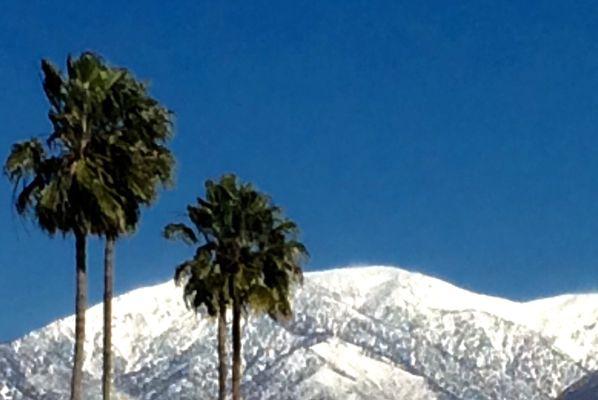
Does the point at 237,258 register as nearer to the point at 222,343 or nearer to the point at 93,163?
the point at 222,343

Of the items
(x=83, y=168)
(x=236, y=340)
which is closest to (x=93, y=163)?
(x=83, y=168)

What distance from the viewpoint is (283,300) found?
74938 mm

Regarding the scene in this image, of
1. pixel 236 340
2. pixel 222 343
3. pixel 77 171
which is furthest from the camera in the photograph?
pixel 222 343

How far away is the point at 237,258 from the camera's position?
75.5 metres

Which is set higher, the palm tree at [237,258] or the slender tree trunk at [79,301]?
the palm tree at [237,258]

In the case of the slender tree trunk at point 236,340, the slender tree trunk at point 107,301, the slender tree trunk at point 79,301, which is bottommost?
the slender tree trunk at point 79,301

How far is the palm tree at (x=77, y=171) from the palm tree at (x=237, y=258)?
17.9m

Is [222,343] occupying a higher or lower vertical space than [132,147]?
higher

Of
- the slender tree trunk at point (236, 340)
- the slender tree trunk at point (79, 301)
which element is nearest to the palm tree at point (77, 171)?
the slender tree trunk at point (79, 301)

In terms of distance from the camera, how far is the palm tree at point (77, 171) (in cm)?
5541

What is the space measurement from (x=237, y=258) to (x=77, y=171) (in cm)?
2071

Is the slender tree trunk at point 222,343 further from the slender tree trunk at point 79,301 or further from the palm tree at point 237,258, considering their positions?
the slender tree trunk at point 79,301

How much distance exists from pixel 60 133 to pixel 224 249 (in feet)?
66.6

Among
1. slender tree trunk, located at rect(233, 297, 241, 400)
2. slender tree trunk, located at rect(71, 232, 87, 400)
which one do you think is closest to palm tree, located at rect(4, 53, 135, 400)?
slender tree trunk, located at rect(71, 232, 87, 400)
